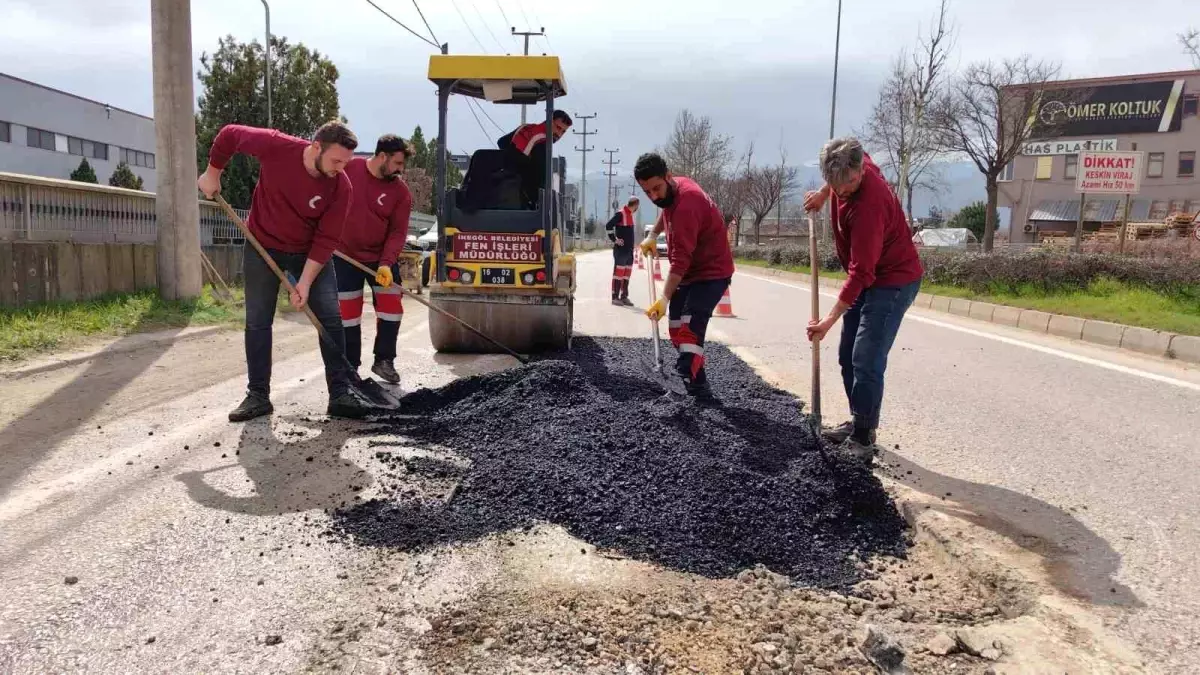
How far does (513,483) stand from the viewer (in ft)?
10.9

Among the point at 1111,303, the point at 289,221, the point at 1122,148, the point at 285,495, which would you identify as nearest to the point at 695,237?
the point at 289,221

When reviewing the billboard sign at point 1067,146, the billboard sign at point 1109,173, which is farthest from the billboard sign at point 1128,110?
the billboard sign at point 1109,173

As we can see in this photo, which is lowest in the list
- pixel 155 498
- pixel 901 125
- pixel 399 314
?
pixel 155 498

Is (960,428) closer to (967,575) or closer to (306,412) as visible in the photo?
(967,575)

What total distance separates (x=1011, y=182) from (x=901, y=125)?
24217 millimetres

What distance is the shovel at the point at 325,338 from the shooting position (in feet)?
14.7

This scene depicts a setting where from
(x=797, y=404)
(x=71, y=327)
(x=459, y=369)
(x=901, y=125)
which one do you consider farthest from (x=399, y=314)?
(x=901, y=125)

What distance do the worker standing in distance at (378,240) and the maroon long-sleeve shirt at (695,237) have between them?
6.41 feet

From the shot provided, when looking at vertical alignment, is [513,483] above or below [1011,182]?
below

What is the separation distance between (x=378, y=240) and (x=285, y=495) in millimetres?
2763

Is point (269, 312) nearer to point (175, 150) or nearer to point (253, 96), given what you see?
point (175, 150)

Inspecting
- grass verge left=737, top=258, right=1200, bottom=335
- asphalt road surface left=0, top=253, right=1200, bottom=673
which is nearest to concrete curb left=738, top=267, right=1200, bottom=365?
grass verge left=737, top=258, right=1200, bottom=335

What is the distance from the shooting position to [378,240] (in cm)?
569

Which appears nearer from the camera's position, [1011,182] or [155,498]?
[155,498]
